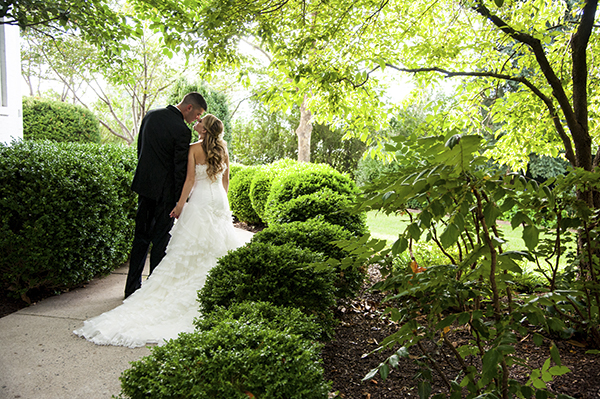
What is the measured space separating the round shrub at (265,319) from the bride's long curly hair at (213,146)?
8.66 ft

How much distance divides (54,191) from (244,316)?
322 cm

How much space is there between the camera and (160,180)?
4594 millimetres

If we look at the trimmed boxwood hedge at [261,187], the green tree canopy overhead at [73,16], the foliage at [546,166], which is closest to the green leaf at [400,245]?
the green tree canopy overhead at [73,16]

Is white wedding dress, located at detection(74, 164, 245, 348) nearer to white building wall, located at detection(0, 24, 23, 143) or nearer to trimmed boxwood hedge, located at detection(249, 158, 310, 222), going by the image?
trimmed boxwood hedge, located at detection(249, 158, 310, 222)

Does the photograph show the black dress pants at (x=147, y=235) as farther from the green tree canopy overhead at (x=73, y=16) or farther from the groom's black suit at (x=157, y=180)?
the green tree canopy overhead at (x=73, y=16)

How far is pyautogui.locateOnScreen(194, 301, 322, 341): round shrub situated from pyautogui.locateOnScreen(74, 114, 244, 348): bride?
1.50 meters

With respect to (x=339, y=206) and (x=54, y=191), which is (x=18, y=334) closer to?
(x=54, y=191)

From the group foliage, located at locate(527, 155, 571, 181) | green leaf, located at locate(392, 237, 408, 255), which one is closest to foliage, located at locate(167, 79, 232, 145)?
green leaf, located at locate(392, 237, 408, 255)

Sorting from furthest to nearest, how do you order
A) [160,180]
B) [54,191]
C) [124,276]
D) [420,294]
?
[124,276] → [160,180] → [54,191] → [420,294]

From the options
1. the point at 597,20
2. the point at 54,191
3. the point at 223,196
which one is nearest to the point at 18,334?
the point at 54,191

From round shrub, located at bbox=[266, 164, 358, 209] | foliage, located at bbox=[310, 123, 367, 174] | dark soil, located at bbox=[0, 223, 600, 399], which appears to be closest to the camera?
dark soil, located at bbox=[0, 223, 600, 399]

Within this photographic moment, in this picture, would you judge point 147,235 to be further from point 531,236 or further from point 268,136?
point 268,136

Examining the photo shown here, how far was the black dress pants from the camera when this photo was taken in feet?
14.9

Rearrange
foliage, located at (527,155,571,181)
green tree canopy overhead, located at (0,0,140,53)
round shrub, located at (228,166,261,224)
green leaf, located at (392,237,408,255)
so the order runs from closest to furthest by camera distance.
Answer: green leaf, located at (392,237,408,255) < green tree canopy overhead, located at (0,0,140,53) < round shrub, located at (228,166,261,224) < foliage, located at (527,155,571,181)
